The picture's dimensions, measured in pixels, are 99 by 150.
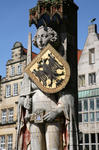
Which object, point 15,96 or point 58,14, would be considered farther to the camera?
point 15,96

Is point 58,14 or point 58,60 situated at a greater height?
point 58,14

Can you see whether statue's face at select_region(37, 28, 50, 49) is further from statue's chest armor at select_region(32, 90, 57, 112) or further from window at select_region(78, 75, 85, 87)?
window at select_region(78, 75, 85, 87)

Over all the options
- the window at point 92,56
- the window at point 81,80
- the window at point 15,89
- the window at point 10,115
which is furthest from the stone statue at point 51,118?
the window at point 10,115

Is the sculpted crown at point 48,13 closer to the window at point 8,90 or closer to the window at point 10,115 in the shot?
the window at point 10,115

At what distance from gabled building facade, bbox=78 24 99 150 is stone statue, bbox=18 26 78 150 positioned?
16.3 m

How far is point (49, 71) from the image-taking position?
7.04 metres

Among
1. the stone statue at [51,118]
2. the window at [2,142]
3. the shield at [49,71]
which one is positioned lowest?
the window at [2,142]

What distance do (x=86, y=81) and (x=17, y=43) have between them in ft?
27.9

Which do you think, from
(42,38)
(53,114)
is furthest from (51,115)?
(42,38)

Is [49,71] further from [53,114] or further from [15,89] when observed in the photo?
[15,89]

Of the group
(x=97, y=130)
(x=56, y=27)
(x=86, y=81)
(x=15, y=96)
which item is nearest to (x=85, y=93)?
(x=86, y=81)

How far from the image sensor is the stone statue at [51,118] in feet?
21.5

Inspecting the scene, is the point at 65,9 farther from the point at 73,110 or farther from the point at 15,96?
the point at 15,96

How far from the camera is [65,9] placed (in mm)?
7355
